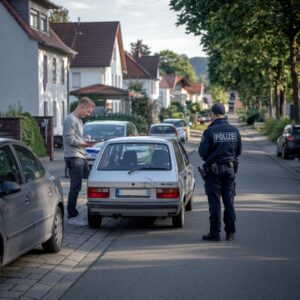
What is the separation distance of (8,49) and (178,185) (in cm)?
3164

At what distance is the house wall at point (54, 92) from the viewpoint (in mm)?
40188

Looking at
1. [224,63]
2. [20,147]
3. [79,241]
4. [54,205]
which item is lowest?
[79,241]

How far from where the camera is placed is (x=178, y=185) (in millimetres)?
9844

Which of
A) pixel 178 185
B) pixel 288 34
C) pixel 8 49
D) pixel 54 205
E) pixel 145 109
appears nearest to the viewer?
pixel 54 205

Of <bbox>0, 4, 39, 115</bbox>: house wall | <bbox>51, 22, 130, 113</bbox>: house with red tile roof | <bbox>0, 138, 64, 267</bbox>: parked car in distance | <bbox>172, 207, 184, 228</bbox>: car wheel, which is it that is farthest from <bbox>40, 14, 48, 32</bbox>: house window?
<bbox>0, 138, 64, 267</bbox>: parked car in distance

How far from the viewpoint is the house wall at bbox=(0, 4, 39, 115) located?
38.9 metres

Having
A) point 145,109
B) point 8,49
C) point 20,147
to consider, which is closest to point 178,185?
point 20,147

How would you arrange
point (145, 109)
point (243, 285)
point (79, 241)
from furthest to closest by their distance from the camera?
point (145, 109) < point (79, 241) < point (243, 285)

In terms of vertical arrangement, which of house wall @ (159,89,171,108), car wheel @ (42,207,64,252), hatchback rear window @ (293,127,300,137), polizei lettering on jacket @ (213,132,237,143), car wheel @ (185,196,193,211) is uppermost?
house wall @ (159,89,171,108)

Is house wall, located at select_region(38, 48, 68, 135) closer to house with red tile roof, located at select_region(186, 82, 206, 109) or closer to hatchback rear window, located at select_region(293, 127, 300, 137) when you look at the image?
hatchback rear window, located at select_region(293, 127, 300, 137)

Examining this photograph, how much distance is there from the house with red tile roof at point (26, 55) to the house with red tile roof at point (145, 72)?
39538 mm

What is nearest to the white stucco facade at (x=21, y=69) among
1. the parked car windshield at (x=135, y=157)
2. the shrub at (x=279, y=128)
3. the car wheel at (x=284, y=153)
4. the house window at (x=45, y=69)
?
the house window at (x=45, y=69)

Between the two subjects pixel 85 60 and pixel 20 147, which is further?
pixel 85 60

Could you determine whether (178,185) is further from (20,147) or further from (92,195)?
(20,147)
